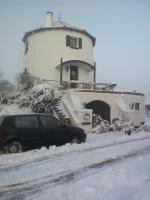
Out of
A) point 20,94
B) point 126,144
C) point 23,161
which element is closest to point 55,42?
point 20,94

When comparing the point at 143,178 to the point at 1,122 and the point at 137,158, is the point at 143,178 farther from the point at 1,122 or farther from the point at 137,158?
the point at 1,122

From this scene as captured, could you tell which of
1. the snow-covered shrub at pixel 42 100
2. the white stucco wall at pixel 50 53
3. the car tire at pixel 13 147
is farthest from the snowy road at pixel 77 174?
the white stucco wall at pixel 50 53

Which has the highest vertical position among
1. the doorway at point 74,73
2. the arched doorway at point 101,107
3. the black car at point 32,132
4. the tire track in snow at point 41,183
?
the doorway at point 74,73

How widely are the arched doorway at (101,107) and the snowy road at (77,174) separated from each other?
13705mm

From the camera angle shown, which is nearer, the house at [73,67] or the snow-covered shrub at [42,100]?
the snow-covered shrub at [42,100]

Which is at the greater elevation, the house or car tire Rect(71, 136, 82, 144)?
the house

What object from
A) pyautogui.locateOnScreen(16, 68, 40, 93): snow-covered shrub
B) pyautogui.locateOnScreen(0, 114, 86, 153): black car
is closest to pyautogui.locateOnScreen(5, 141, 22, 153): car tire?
pyautogui.locateOnScreen(0, 114, 86, 153): black car

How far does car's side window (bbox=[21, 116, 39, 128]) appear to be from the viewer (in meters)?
15.5

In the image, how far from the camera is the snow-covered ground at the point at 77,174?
25.8 ft

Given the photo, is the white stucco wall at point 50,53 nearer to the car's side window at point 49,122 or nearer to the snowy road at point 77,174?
the car's side window at point 49,122

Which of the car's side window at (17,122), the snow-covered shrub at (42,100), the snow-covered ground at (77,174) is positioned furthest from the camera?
the snow-covered shrub at (42,100)

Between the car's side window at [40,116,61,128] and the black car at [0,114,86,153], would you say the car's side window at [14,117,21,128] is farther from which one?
the car's side window at [40,116,61,128]

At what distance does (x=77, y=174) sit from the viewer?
9.84 metres

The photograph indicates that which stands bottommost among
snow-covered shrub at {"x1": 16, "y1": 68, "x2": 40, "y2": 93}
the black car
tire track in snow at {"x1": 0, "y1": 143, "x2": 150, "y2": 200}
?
tire track in snow at {"x1": 0, "y1": 143, "x2": 150, "y2": 200}
